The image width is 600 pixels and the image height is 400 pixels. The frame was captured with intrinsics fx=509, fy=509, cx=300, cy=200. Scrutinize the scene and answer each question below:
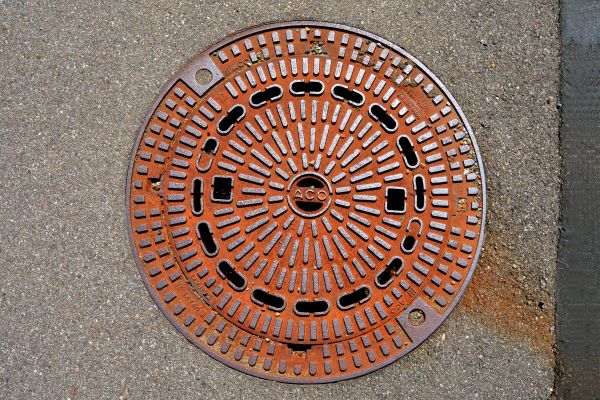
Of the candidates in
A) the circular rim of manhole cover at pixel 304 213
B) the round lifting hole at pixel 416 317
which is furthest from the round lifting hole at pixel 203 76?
the round lifting hole at pixel 416 317

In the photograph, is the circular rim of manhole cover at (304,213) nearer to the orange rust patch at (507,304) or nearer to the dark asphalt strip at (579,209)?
the orange rust patch at (507,304)

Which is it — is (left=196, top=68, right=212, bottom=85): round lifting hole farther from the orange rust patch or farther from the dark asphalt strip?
the dark asphalt strip

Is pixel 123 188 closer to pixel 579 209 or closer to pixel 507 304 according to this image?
pixel 507 304

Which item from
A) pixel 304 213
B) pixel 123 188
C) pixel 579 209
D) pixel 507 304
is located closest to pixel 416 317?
pixel 507 304

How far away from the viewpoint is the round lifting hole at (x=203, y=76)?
92.7 inches

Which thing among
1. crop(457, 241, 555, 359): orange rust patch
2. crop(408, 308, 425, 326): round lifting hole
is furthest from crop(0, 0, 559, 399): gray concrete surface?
crop(408, 308, 425, 326): round lifting hole

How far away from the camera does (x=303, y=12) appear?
2.40 meters

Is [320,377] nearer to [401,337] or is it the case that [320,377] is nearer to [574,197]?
[401,337]

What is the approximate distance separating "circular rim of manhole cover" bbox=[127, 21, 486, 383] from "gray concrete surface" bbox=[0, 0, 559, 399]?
96mm

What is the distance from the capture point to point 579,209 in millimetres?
2354

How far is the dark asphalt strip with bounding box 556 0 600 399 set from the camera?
2.31 meters

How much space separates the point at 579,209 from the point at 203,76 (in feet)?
6.05

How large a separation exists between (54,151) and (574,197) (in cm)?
241

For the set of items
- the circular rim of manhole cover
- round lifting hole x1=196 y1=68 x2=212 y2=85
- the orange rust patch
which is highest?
round lifting hole x1=196 y1=68 x2=212 y2=85
